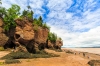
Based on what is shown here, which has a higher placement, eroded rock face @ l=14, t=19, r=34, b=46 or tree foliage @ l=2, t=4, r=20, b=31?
tree foliage @ l=2, t=4, r=20, b=31

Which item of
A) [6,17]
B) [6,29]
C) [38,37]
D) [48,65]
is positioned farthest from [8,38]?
[48,65]

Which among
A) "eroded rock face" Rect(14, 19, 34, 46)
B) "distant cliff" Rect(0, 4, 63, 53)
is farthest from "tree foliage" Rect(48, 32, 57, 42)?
"eroded rock face" Rect(14, 19, 34, 46)

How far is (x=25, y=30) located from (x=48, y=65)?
17.2m

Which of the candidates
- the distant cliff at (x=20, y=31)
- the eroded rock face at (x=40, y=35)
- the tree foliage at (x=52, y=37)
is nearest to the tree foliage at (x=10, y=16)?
the distant cliff at (x=20, y=31)

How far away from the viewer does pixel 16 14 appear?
159ft

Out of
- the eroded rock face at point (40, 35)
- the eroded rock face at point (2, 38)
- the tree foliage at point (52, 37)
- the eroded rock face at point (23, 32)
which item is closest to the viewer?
the eroded rock face at point (23, 32)

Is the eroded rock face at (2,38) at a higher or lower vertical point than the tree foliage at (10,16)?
lower

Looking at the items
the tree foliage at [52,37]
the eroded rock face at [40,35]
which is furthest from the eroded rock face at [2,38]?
the tree foliage at [52,37]

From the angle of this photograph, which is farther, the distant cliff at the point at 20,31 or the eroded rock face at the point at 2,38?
the eroded rock face at the point at 2,38

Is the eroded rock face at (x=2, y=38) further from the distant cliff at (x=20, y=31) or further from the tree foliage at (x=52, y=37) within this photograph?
the tree foliage at (x=52, y=37)

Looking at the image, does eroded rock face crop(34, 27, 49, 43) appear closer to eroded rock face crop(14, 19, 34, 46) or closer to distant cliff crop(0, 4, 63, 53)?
distant cliff crop(0, 4, 63, 53)

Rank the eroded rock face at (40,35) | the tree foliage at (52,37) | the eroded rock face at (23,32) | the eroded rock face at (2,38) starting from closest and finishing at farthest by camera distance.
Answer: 1. the eroded rock face at (23,32)
2. the eroded rock face at (2,38)
3. the eroded rock face at (40,35)
4. the tree foliage at (52,37)

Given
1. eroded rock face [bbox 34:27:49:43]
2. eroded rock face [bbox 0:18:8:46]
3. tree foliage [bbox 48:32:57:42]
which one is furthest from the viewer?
tree foliage [bbox 48:32:57:42]

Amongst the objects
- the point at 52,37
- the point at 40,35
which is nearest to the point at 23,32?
the point at 40,35
